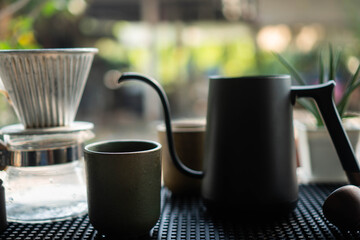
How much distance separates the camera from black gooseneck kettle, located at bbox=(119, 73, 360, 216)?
0.50 meters

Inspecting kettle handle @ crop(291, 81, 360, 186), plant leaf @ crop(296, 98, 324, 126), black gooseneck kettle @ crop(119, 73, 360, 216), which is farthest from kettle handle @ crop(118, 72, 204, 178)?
plant leaf @ crop(296, 98, 324, 126)

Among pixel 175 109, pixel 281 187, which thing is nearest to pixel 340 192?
pixel 281 187

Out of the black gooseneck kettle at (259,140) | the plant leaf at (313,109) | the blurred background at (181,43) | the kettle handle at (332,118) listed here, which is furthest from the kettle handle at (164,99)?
the blurred background at (181,43)

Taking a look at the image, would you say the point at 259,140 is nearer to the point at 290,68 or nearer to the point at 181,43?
the point at 290,68

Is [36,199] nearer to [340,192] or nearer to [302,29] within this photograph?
[340,192]

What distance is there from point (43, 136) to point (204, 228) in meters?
0.27

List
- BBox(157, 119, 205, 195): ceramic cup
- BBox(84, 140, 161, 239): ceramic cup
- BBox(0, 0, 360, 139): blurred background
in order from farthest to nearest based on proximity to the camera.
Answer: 1. BBox(0, 0, 360, 139): blurred background
2. BBox(157, 119, 205, 195): ceramic cup
3. BBox(84, 140, 161, 239): ceramic cup

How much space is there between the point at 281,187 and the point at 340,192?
0.24ft

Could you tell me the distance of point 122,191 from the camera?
1.48 feet

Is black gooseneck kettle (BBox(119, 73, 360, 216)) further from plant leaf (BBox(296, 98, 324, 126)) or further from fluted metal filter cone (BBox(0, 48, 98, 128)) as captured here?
plant leaf (BBox(296, 98, 324, 126))

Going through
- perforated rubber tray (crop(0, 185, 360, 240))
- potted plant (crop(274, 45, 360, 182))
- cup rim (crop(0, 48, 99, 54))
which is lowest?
perforated rubber tray (crop(0, 185, 360, 240))

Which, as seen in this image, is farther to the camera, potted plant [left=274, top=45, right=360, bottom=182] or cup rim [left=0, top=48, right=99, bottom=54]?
potted plant [left=274, top=45, right=360, bottom=182]

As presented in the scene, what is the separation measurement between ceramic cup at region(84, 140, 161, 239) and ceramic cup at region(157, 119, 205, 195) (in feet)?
0.55

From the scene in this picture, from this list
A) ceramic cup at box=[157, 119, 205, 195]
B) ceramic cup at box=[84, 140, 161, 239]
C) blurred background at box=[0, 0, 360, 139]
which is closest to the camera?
ceramic cup at box=[84, 140, 161, 239]
